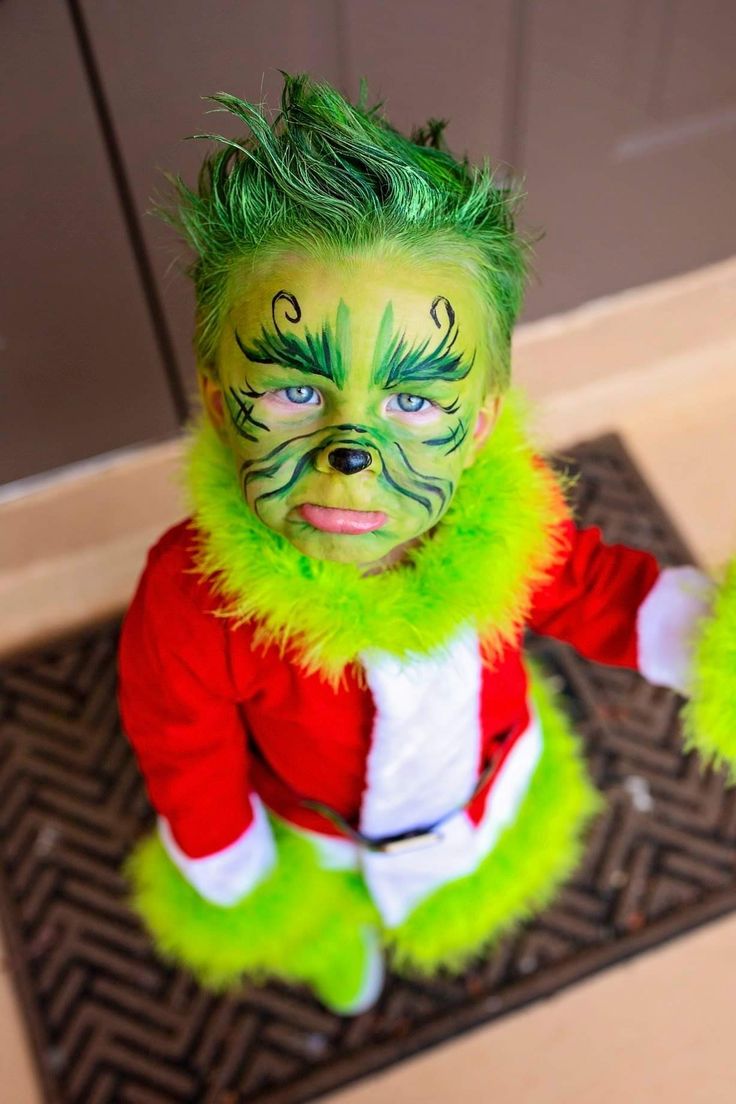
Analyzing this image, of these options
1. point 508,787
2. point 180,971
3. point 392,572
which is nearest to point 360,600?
point 392,572

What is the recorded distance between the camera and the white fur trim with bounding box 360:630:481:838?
30.5 inches

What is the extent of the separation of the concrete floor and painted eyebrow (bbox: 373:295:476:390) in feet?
2.25

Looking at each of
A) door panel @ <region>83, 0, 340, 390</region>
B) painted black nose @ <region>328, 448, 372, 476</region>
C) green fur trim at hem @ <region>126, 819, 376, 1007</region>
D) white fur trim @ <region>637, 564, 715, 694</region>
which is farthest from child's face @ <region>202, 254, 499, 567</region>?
green fur trim at hem @ <region>126, 819, 376, 1007</region>

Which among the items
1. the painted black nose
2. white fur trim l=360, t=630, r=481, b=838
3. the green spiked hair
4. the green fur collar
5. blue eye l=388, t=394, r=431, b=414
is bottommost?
white fur trim l=360, t=630, r=481, b=838

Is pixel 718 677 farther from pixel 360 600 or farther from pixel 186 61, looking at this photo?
pixel 186 61

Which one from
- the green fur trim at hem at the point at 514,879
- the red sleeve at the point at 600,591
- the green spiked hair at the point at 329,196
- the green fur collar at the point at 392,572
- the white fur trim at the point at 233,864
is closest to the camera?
the green spiked hair at the point at 329,196

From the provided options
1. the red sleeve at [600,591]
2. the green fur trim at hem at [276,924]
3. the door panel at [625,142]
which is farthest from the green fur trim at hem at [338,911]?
the door panel at [625,142]

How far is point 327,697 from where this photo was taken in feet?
2.65

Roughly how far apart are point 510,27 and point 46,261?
0.53 metres

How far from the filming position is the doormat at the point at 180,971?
108 cm

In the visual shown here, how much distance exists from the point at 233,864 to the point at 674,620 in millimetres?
476

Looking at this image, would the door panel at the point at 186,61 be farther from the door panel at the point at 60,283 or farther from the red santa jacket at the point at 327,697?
the red santa jacket at the point at 327,697

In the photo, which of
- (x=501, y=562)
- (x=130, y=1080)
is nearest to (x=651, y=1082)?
(x=130, y=1080)

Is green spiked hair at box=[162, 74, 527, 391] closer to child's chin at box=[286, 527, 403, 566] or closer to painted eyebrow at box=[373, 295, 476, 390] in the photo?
painted eyebrow at box=[373, 295, 476, 390]
